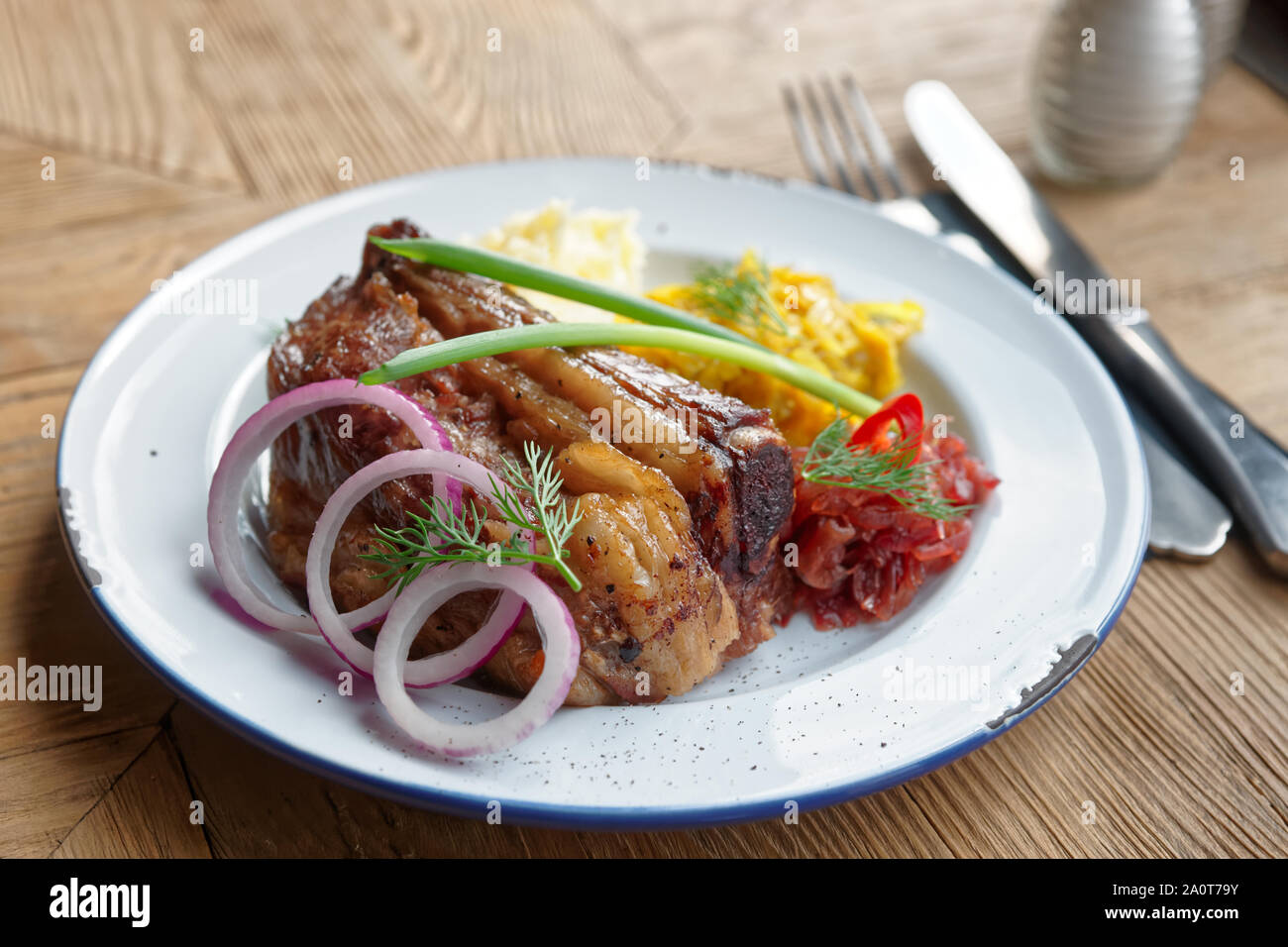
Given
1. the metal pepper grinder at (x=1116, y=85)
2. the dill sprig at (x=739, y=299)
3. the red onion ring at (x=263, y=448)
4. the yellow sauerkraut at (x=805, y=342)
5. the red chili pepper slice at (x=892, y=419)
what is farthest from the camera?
the metal pepper grinder at (x=1116, y=85)

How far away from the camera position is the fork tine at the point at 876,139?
5602 mm

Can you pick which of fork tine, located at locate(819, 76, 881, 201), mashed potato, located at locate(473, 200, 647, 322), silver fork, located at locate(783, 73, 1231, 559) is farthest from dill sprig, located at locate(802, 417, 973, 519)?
fork tine, located at locate(819, 76, 881, 201)

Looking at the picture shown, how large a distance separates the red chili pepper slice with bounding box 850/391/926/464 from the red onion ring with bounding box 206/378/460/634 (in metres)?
1.44

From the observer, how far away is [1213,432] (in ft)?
13.5

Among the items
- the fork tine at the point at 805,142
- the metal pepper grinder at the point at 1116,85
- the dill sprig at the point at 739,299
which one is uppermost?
the metal pepper grinder at the point at 1116,85

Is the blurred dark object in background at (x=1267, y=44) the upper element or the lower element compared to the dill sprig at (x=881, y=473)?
upper

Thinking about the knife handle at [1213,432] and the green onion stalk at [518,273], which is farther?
the knife handle at [1213,432]

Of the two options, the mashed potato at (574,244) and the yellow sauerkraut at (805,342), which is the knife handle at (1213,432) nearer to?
the yellow sauerkraut at (805,342)

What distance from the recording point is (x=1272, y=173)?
5945mm

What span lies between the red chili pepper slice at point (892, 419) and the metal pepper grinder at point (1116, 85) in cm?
273

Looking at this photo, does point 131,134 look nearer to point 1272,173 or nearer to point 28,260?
point 28,260

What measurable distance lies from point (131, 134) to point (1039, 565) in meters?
5.02

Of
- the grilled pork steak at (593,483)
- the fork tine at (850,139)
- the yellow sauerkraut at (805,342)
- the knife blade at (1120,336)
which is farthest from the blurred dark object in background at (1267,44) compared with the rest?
the grilled pork steak at (593,483)

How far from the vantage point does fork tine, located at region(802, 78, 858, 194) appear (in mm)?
5684
